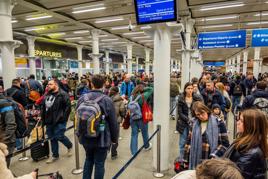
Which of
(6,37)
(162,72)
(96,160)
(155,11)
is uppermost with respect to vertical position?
(6,37)

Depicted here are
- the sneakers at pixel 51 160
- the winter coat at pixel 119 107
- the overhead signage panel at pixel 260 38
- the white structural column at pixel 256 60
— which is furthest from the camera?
the white structural column at pixel 256 60

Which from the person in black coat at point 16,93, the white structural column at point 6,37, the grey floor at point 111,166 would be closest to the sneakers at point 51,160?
the grey floor at point 111,166

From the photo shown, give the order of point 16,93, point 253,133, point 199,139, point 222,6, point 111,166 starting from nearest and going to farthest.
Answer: point 253,133 < point 199,139 < point 111,166 < point 16,93 < point 222,6

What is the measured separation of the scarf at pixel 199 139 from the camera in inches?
91.1

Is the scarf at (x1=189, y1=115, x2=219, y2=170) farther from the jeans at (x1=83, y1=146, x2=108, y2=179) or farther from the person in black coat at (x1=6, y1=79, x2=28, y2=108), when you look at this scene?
the person in black coat at (x1=6, y1=79, x2=28, y2=108)

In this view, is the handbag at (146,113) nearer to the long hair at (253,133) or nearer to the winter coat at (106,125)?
the winter coat at (106,125)

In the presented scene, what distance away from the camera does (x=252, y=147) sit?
1.55 meters

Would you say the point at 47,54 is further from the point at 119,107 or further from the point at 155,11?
the point at 155,11

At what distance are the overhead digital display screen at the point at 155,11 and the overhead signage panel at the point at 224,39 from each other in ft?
24.0

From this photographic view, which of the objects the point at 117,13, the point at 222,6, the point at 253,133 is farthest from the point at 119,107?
the point at 222,6

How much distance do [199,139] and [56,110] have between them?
2.62 meters

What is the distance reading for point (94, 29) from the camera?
11.8 m

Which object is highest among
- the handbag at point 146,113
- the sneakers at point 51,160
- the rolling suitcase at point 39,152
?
the handbag at point 146,113

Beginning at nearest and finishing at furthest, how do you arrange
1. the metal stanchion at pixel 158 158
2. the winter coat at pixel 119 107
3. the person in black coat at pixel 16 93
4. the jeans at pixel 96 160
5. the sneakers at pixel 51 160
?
1. the jeans at pixel 96 160
2. the metal stanchion at pixel 158 158
3. the sneakers at pixel 51 160
4. the winter coat at pixel 119 107
5. the person in black coat at pixel 16 93
